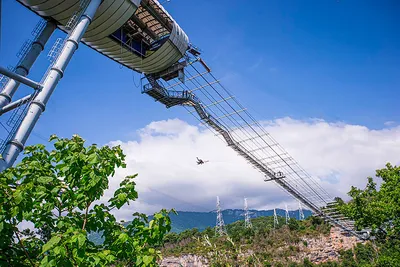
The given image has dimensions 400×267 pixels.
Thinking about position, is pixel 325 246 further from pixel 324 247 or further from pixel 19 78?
pixel 19 78

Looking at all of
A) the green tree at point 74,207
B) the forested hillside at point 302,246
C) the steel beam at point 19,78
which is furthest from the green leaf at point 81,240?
the forested hillside at point 302,246

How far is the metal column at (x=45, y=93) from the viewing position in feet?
36.8

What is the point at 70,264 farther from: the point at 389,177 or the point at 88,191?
the point at 389,177

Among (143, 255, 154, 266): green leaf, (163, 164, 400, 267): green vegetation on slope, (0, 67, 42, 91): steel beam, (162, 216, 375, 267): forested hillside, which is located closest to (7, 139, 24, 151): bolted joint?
(0, 67, 42, 91): steel beam

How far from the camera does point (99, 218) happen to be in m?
4.73

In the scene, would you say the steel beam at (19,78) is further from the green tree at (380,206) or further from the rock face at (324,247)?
the rock face at (324,247)

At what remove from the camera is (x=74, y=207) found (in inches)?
185

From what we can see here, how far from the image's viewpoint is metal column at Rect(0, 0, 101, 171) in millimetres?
11219

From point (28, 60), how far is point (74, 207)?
14416 mm

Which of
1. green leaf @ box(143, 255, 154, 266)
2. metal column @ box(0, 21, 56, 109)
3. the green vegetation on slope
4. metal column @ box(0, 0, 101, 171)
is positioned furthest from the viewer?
metal column @ box(0, 21, 56, 109)

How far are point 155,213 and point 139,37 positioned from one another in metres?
19.1

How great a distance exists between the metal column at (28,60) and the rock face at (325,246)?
140 ft

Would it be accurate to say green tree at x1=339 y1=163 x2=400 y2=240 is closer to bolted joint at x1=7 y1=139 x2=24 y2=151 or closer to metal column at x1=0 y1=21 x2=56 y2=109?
bolted joint at x1=7 y1=139 x2=24 y2=151

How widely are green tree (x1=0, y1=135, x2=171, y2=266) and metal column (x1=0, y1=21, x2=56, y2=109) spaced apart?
11834 millimetres
